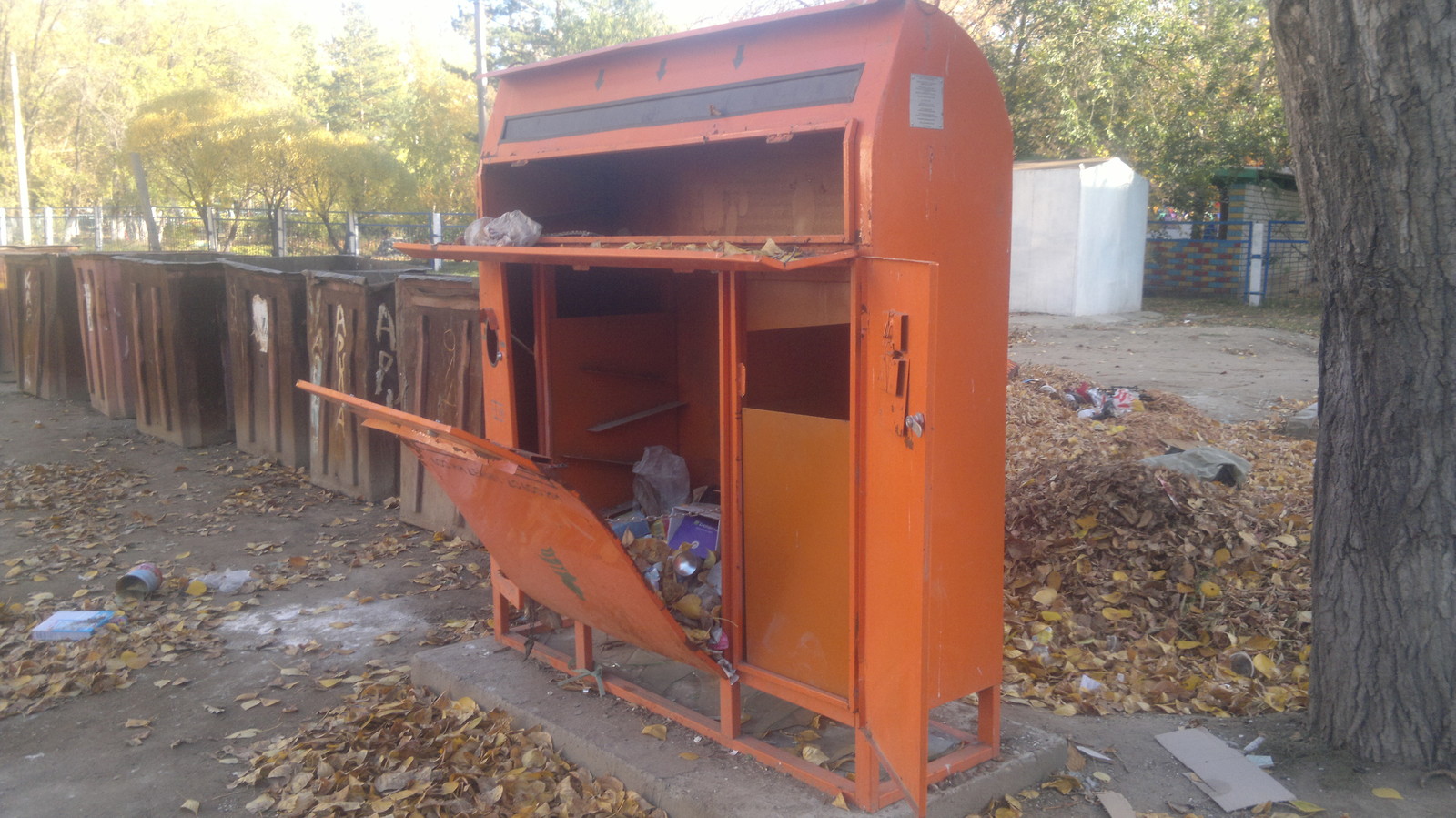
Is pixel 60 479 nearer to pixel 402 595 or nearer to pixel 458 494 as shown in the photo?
pixel 402 595

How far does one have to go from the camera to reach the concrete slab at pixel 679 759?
3.25 metres

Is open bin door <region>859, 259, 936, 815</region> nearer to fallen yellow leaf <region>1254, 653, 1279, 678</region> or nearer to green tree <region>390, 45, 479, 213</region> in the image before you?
fallen yellow leaf <region>1254, 653, 1279, 678</region>

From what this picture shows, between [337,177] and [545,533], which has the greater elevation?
[337,177]

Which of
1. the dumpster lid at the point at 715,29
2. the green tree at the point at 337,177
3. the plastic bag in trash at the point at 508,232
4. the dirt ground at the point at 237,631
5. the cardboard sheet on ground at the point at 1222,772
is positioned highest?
the green tree at the point at 337,177

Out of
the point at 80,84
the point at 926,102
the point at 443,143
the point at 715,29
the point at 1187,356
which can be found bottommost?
the point at 1187,356

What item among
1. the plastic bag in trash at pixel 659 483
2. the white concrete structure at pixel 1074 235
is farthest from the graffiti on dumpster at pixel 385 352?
the white concrete structure at pixel 1074 235

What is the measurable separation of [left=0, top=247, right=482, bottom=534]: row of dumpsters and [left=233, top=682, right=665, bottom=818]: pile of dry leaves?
2.49m

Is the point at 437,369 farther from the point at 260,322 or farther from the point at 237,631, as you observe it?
the point at 260,322

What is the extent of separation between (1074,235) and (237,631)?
1658 centimetres

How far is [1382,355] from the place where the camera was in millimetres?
3285

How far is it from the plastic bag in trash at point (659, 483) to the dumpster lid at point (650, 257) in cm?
117

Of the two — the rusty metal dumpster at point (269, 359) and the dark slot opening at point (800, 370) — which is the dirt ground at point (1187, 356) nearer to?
the dark slot opening at point (800, 370)

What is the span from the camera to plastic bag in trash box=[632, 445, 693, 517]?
4688 millimetres

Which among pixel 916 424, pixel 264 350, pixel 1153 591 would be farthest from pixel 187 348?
pixel 916 424
